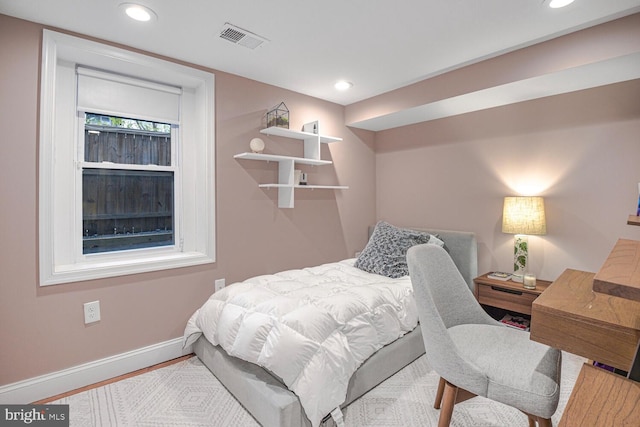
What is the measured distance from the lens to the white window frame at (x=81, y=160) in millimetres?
2053

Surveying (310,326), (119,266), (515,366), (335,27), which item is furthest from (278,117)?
(515,366)

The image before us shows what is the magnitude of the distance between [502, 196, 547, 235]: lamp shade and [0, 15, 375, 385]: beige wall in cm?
167

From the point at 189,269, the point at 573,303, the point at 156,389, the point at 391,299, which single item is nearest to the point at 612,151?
the point at 391,299

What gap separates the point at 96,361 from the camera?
7.32 feet

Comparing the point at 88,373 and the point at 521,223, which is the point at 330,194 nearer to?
the point at 521,223

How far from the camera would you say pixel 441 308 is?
1.80m

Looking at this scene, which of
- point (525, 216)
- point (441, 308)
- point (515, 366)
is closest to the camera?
point (515, 366)

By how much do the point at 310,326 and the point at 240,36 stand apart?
199 cm

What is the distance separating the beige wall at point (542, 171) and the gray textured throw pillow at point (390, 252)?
0.60 meters

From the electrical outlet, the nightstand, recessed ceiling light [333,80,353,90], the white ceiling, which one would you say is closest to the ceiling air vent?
the white ceiling

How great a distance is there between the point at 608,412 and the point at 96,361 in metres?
2.75

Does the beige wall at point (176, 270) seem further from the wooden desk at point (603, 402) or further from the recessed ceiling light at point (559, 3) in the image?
the wooden desk at point (603, 402)

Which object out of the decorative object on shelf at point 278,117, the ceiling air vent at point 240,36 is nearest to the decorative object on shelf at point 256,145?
the decorative object on shelf at point 278,117

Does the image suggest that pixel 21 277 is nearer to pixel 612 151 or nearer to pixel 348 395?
pixel 348 395
